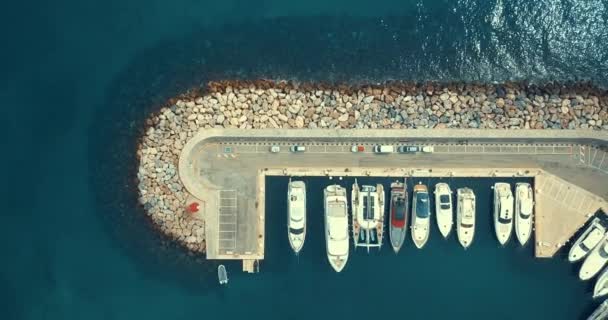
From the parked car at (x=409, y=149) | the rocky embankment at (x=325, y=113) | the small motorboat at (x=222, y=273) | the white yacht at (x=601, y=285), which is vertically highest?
the rocky embankment at (x=325, y=113)

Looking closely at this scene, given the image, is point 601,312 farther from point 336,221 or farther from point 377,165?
point 336,221

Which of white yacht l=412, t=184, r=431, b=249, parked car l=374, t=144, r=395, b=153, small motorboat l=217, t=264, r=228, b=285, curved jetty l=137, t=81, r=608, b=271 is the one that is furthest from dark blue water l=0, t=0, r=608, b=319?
parked car l=374, t=144, r=395, b=153

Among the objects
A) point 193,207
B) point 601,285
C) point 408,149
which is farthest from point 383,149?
point 601,285

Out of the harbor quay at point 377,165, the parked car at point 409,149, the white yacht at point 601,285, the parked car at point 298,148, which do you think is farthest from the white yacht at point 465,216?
the parked car at point 298,148

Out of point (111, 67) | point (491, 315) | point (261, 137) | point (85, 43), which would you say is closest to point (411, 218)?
point (491, 315)

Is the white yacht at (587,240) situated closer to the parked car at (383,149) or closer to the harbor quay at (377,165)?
the harbor quay at (377,165)

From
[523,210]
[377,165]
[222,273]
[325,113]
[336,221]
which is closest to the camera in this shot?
[336,221]
